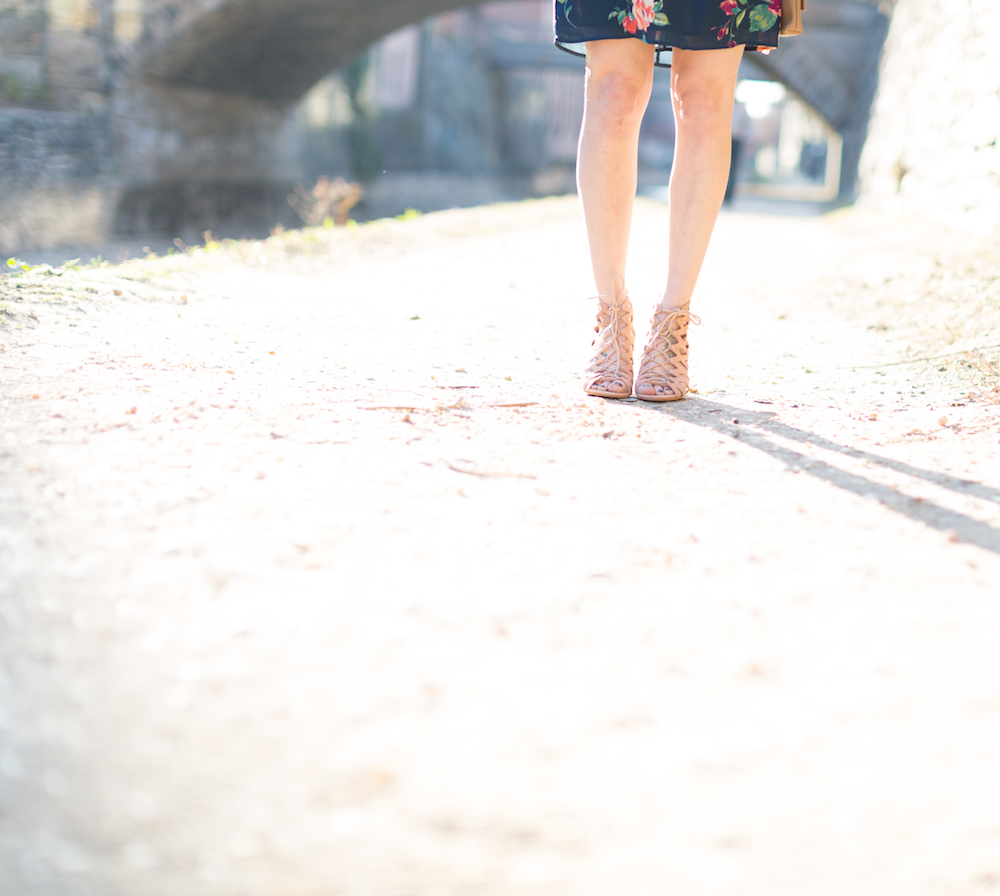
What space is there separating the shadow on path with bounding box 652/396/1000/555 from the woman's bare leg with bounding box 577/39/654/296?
38 cm

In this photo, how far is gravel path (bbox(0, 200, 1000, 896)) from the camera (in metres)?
0.73

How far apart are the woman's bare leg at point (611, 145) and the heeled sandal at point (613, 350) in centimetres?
4

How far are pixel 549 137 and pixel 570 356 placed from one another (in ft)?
84.9

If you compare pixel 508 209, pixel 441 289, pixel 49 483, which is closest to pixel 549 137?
pixel 508 209

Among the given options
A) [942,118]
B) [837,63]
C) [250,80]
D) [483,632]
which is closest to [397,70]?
[250,80]

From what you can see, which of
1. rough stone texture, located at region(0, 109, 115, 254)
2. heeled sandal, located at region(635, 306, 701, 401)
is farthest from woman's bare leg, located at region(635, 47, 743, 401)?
rough stone texture, located at region(0, 109, 115, 254)

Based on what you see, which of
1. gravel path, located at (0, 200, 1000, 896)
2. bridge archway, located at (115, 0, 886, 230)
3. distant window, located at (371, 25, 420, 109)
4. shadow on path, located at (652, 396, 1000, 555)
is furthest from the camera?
distant window, located at (371, 25, 420, 109)

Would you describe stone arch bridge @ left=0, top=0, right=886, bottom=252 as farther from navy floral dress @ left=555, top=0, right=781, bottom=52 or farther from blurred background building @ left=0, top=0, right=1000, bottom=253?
navy floral dress @ left=555, top=0, right=781, bottom=52

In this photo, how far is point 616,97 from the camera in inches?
80.4

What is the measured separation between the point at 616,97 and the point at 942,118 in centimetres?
615

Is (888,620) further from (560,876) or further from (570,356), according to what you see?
(570,356)

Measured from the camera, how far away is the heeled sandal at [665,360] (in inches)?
79.7

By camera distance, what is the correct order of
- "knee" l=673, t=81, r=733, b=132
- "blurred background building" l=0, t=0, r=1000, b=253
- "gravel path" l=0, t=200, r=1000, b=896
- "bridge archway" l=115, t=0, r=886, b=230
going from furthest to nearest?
1. "bridge archway" l=115, t=0, r=886, b=230
2. "blurred background building" l=0, t=0, r=1000, b=253
3. "knee" l=673, t=81, r=733, b=132
4. "gravel path" l=0, t=200, r=1000, b=896

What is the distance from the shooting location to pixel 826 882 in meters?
0.71
